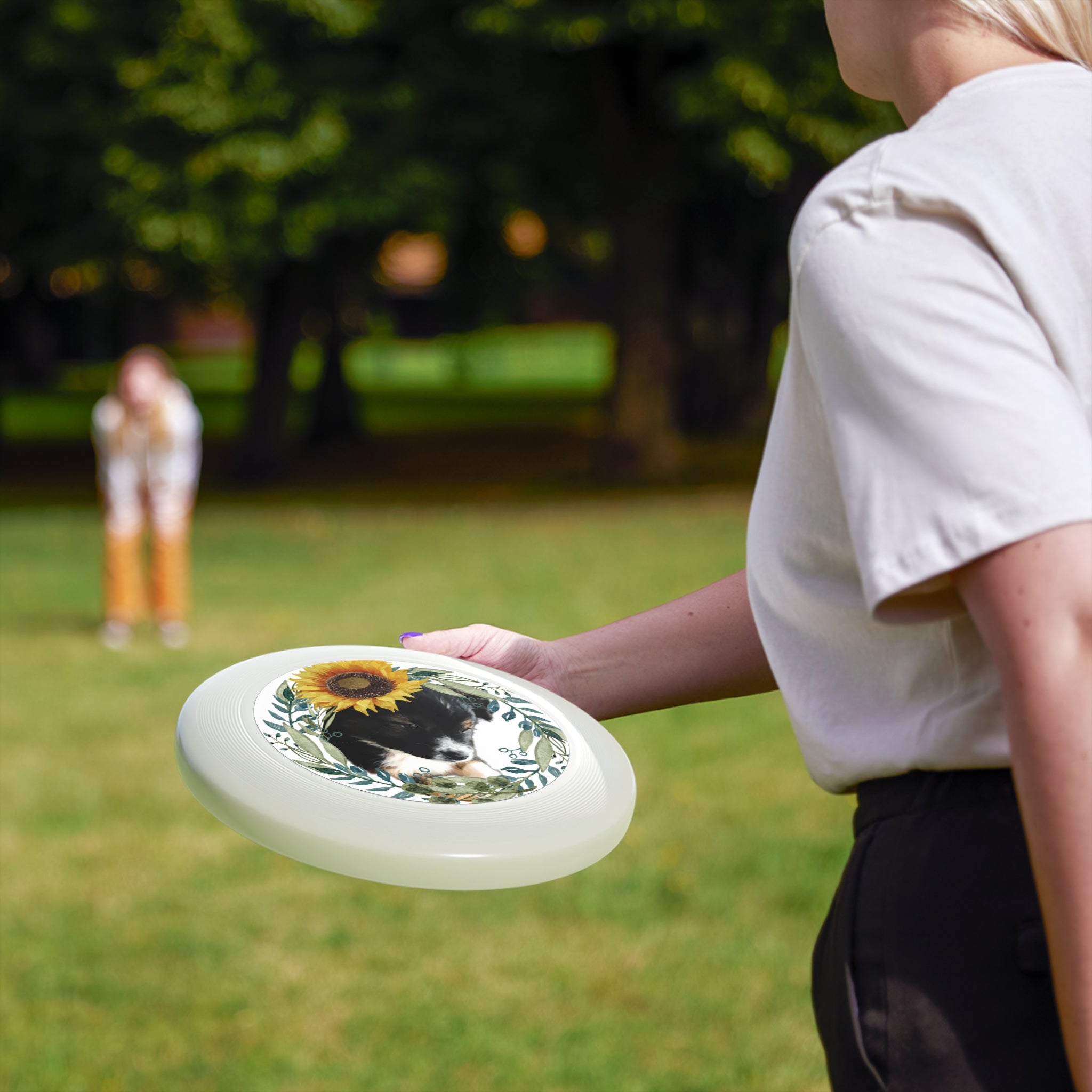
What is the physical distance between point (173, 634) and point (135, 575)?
54cm

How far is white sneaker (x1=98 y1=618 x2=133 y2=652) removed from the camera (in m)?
9.41

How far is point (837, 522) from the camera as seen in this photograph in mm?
1186

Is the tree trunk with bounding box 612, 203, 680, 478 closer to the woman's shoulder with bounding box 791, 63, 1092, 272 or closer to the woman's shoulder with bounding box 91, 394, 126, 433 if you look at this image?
the woman's shoulder with bounding box 91, 394, 126, 433

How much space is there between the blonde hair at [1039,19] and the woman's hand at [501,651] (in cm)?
90

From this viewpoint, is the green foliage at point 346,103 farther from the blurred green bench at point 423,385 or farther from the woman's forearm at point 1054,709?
the woman's forearm at point 1054,709

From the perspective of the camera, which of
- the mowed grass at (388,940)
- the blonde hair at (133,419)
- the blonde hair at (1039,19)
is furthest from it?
the blonde hair at (133,419)

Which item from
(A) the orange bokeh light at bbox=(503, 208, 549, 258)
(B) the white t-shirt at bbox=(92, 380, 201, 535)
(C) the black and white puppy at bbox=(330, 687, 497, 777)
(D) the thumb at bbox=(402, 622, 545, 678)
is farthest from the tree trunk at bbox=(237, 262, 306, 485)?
(C) the black and white puppy at bbox=(330, 687, 497, 777)

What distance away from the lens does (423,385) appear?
55.0m

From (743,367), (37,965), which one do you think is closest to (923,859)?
(37,965)

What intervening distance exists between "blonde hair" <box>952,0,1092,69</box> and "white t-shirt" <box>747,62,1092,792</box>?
0.03 metres

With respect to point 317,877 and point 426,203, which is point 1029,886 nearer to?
point 317,877

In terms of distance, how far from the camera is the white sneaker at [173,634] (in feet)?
31.0

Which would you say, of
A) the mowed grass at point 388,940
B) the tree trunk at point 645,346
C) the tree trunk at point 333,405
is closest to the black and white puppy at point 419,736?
the mowed grass at point 388,940

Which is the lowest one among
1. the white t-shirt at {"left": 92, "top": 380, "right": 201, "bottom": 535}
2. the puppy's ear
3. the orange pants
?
the orange pants
